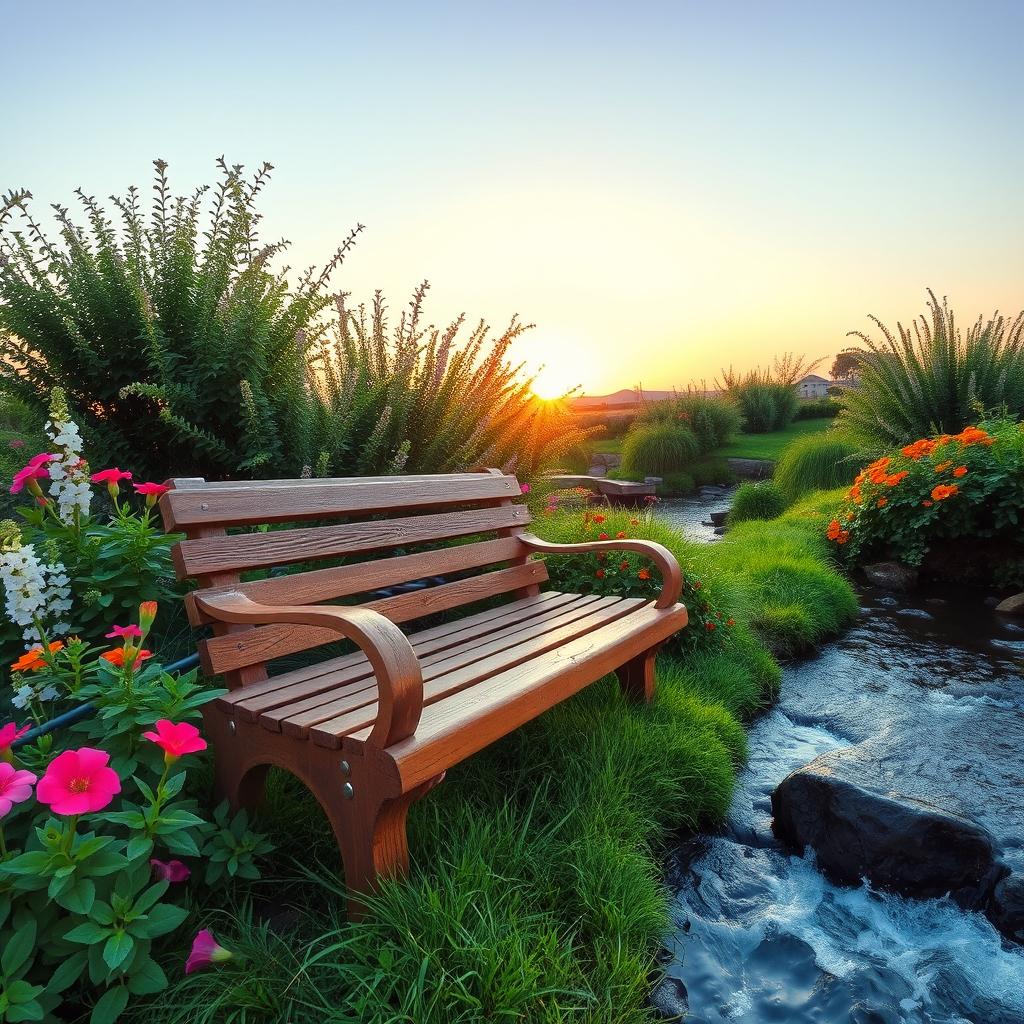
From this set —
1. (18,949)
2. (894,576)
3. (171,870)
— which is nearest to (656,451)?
(894,576)

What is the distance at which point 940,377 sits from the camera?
8.03 m

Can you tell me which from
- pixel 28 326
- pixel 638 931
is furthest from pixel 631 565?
pixel 28 326

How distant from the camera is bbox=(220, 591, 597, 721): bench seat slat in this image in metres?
1.77

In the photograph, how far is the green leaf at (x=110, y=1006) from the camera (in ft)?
4.07

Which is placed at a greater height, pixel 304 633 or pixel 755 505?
pixel 304 633

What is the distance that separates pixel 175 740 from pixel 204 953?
1.47 feet

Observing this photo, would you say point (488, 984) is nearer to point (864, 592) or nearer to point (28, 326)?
point (28, 326)

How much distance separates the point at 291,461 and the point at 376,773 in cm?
214

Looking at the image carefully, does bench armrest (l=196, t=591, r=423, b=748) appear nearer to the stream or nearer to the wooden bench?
the wooden bench

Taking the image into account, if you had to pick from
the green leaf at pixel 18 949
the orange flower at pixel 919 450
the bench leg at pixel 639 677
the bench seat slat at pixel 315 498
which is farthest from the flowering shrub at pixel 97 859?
the orange flower at pixel 919 450

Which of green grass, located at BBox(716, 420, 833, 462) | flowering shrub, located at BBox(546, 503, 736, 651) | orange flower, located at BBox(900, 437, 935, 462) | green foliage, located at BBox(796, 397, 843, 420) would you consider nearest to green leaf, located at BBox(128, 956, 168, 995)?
flowering shrub, located at BBox(546, 503, 736, 651)

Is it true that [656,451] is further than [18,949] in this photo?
Yes

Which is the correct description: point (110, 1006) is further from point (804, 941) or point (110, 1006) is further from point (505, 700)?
point (804, 941)

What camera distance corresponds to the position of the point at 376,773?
1458 mm
